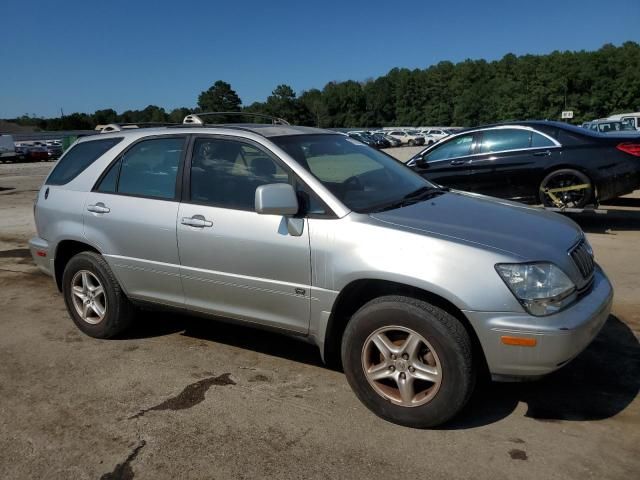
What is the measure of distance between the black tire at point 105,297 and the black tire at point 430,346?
206cm

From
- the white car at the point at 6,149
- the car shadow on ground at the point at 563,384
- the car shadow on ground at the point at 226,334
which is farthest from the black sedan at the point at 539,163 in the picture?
the white car at the point at 6,149

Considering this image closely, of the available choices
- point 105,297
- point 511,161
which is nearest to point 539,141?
point 511,161

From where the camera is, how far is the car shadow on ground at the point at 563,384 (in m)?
3.31

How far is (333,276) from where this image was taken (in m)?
3.30

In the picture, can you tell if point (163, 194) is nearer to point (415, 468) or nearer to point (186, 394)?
point (186, 394)

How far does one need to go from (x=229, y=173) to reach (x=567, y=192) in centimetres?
601

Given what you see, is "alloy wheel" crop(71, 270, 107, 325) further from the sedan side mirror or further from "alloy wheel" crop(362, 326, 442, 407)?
the sedan side mirror

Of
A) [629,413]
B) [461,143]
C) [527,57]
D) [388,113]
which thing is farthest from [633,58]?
[629,413]

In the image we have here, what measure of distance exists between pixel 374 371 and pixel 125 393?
168 cm

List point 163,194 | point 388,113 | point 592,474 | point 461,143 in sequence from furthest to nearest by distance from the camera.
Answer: point 388,113, point 461,143, point 163,194, point 592,474

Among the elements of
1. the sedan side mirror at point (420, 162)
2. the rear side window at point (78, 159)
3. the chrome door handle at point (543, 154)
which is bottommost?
the sedan side mirror at point (420, 162)

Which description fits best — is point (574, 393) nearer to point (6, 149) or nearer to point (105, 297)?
point (105, 297)

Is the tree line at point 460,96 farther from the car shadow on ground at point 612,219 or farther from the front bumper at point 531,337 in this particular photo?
the front bumper at point 531,337

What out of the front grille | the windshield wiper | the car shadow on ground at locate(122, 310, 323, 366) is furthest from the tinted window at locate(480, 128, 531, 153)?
the car shadow on ground at locate(122, 310, 323, 366)
